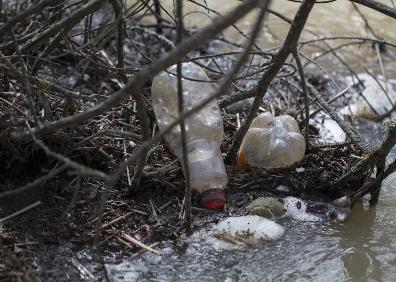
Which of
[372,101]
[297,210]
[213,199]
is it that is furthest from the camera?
[372,101]

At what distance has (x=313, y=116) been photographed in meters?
4.02

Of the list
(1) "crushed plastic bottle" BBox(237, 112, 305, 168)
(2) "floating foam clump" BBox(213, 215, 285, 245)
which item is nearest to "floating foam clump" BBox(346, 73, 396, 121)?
(1) "crushed plastic bottle" BBox(237, 112, 305, 168)

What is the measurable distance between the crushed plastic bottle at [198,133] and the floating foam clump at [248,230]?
13 centimetres

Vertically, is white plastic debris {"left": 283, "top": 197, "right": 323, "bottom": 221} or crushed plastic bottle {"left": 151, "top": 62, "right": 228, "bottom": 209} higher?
crushed plastic bottle {"left": 151, "top": 62, "right": 228, "bottom": 209}

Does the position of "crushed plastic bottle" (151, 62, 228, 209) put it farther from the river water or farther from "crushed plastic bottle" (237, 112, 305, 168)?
the river water

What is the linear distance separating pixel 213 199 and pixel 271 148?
0.47 metres

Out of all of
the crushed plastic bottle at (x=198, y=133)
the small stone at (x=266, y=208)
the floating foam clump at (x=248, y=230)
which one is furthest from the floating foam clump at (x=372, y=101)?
the floating foam clump at (x=248, y=230)

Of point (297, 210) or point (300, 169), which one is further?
point (300, 169)

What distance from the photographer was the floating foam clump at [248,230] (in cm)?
273

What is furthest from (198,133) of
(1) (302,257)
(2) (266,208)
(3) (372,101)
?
(3) (372,101)

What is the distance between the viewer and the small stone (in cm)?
289

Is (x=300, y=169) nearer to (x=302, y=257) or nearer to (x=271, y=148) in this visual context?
(x=271, y=148)

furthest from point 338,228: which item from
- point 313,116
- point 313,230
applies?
point 313,116

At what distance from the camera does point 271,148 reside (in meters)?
3.16
